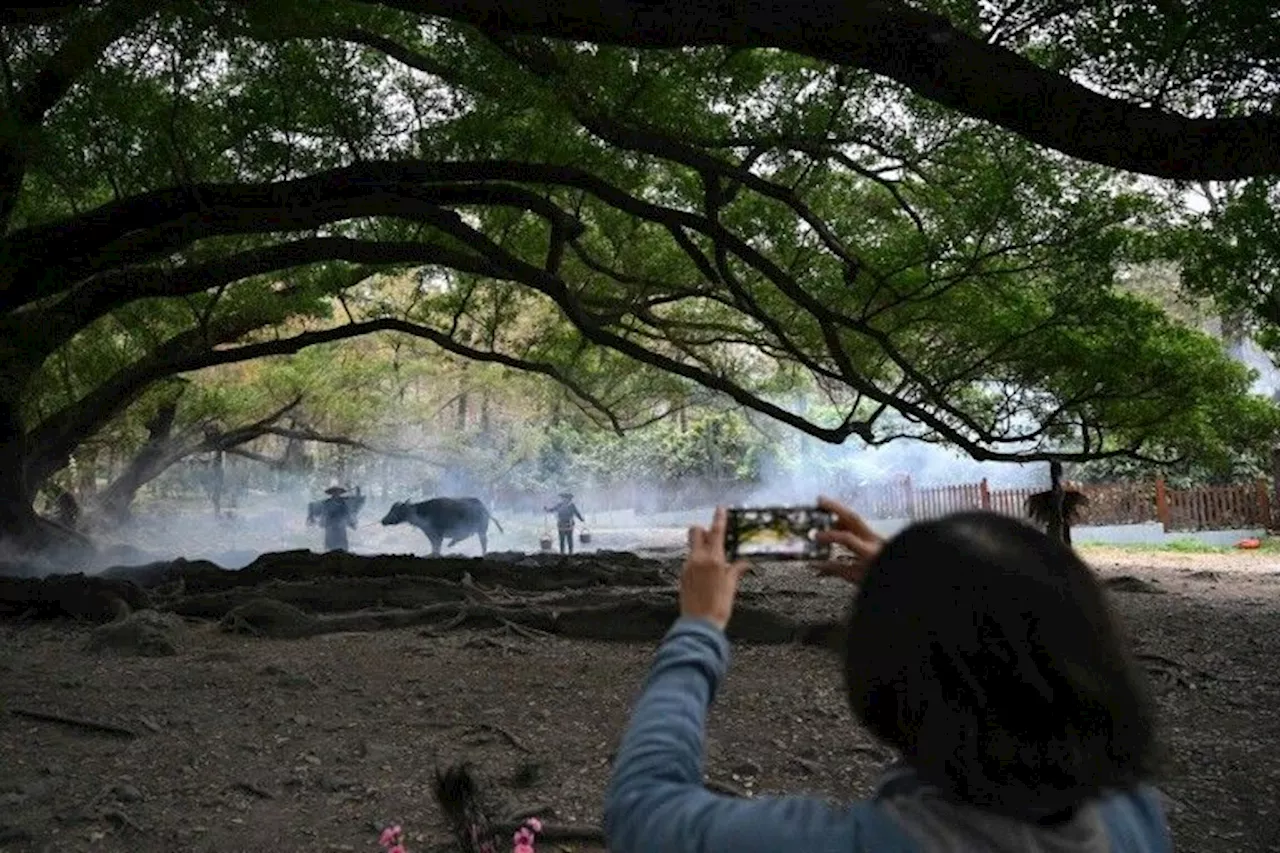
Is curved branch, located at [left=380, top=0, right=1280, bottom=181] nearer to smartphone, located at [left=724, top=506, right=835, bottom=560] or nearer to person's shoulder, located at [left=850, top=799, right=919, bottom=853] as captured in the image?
smartphone, located at [left=724, top=506, right=835, bottom=560]

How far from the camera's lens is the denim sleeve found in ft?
3.21

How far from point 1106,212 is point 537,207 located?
4.06 metres

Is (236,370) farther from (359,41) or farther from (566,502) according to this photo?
(359,41)

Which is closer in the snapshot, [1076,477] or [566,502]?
→ [566,502]

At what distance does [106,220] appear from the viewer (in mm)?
7031

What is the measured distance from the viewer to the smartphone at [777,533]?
4.35 feet

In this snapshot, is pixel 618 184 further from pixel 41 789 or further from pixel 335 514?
pixel 335 514

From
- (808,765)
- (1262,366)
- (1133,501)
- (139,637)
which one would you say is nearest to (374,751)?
(808,765)

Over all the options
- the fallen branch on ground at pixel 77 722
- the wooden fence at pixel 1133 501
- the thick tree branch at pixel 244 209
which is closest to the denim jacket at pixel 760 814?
the fallen branch on ground at pixel 77 722

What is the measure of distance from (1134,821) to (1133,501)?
64.9ft

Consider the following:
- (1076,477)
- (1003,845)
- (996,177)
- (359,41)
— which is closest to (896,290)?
(996,177)

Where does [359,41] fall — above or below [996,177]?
above

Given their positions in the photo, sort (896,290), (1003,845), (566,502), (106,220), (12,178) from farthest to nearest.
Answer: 1. (566,502)
2. (896,290)
3. (12,178)
4. (106,220)
5. (1003,845)

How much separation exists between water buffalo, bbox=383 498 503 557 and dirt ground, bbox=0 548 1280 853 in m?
8.18
